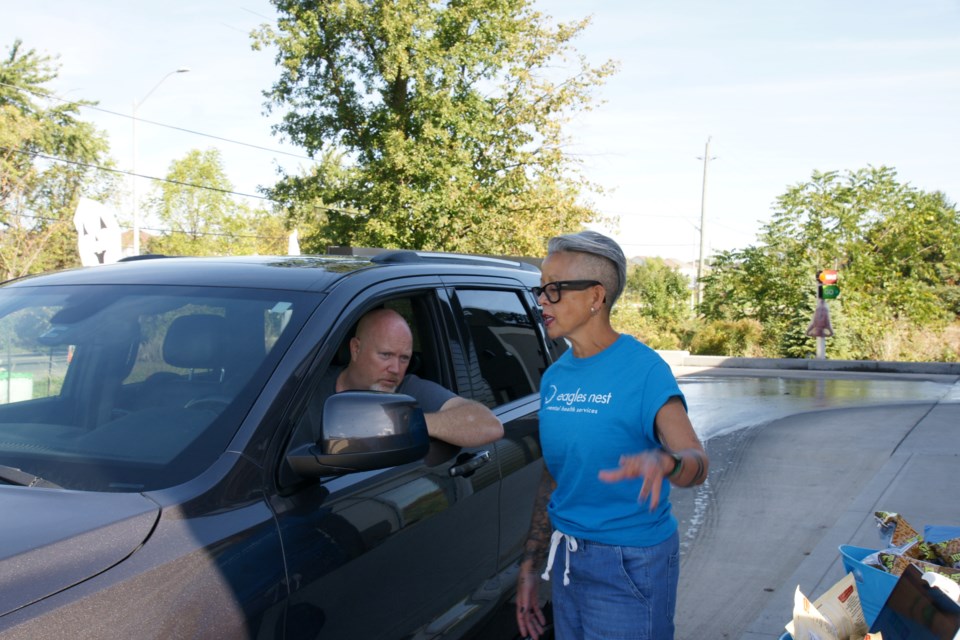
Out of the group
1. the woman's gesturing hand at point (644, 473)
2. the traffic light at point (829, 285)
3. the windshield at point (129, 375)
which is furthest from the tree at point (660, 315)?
the woman's gesturing hand at point (644, 473)

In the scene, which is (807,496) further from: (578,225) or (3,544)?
(578,225)

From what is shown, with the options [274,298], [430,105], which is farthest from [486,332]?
[430,105]

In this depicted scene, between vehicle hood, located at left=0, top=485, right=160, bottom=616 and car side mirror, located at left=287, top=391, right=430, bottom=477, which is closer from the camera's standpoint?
vehicle hood, located at left=0, top=485, right=160, bottom=616

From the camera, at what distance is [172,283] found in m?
2.80

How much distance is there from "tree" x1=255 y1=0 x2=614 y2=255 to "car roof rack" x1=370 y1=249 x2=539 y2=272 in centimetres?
1762

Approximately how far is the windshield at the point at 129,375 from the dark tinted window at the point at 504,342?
1.02 m

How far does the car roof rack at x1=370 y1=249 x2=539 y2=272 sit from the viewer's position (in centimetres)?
326

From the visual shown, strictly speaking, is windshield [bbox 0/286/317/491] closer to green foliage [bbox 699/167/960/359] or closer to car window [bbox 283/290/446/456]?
car window [bbox 283/290/446/456]

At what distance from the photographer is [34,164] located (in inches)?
1146

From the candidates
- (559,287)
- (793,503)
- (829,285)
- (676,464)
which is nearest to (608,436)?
(676,464)

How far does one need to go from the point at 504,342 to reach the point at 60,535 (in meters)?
2.18

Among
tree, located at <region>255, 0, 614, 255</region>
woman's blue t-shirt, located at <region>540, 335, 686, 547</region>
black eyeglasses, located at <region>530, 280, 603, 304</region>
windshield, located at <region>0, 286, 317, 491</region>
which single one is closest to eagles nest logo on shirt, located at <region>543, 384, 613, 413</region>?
woman's blue t-shirt, located at <region>540, 335, 686, 547</region>

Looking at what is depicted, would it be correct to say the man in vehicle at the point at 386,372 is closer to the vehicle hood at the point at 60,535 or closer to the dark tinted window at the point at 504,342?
the dark tinted window at the point at 504,342

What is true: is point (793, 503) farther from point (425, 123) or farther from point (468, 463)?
point (425, 123)
